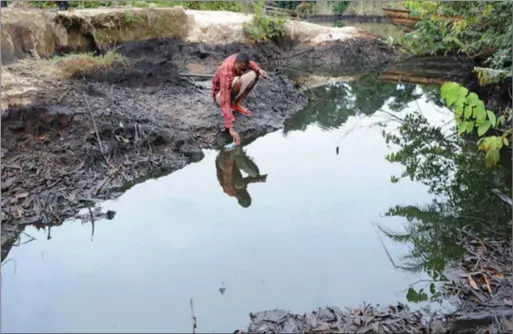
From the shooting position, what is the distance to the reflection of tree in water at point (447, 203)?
4.59m

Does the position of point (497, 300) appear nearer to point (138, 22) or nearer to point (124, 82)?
point (124, 82)

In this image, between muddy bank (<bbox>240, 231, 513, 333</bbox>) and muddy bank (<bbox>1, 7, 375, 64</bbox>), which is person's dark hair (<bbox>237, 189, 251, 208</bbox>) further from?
muddy bank (<bbox>1, 7, 375, 64</bbox>)

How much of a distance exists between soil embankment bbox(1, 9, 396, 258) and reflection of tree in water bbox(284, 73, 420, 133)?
374 mm

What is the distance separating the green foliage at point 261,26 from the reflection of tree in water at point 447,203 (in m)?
7.48

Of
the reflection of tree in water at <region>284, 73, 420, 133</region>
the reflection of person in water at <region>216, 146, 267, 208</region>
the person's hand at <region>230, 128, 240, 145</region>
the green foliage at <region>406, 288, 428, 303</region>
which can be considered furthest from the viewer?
the reflection of tree in water at <region>284, 73, 420, 133</region>

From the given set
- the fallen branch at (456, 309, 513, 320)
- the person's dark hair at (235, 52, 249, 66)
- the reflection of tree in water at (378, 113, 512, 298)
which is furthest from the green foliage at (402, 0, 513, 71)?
the fallen branch at (456, 309, 513, 320)

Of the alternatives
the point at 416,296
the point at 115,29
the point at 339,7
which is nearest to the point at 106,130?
the point at 416,296

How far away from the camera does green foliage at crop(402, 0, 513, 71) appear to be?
260 inches

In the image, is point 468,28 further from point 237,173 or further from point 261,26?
point 261,26

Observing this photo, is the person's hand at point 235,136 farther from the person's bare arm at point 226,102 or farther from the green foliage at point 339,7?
the green foliage at point 339,7


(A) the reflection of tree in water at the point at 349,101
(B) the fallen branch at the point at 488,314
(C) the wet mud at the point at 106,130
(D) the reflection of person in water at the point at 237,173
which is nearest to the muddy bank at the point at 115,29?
(C) the wet mud at the point at 106,130

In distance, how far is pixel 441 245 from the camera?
15.3 ft

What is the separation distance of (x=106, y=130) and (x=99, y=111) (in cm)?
62

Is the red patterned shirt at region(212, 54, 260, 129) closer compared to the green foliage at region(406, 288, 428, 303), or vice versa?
the green foliage at region(406, 288, 428, 303)
